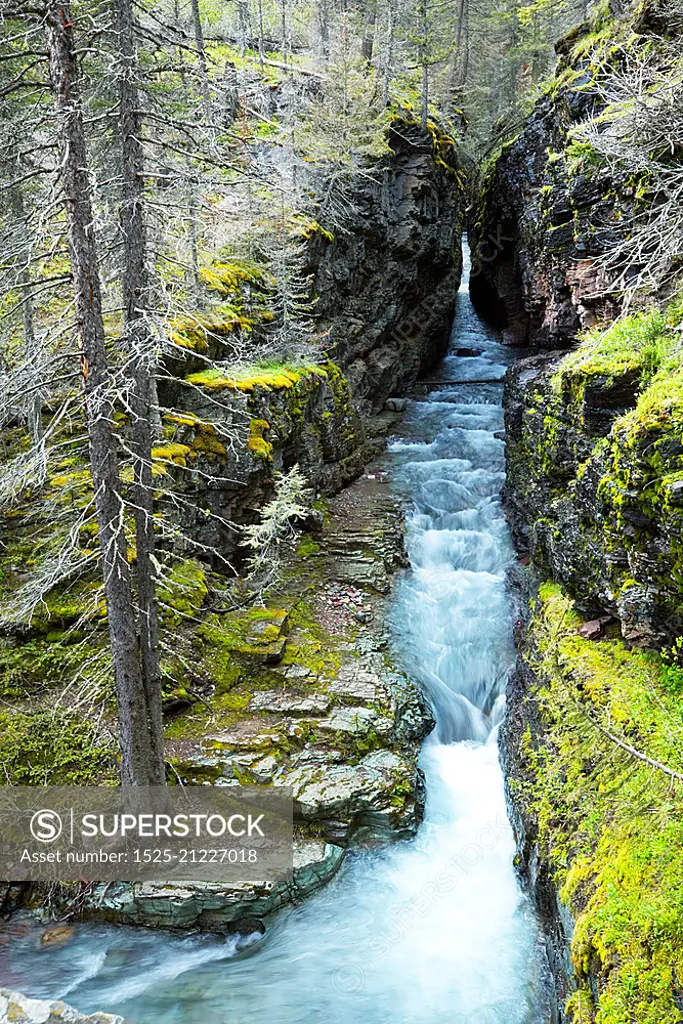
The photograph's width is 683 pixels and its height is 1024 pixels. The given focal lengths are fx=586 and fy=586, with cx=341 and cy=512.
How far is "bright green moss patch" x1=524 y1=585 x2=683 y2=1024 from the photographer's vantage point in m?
4.26

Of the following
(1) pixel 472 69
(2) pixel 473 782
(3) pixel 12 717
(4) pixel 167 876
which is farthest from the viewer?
(1) pixel 472 69

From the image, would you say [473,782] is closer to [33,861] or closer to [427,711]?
[427,711]

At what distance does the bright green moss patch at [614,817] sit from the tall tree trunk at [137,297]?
15.4 feet

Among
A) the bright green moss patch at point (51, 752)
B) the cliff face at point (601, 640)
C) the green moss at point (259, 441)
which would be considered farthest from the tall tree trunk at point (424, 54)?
the bright green moss patch at point (51, 752)

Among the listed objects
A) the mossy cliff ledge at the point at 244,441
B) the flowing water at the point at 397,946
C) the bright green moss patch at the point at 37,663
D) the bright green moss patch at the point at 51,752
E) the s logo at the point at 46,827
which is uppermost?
the mossy cliff ledge at the point at 244,441

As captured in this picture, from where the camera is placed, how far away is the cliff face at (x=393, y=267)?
1955 cm

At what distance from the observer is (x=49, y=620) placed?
8.50 metres

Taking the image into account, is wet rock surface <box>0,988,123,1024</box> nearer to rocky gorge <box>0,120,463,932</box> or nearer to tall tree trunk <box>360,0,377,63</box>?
rocky gorge <box>0,120,463,932</box>

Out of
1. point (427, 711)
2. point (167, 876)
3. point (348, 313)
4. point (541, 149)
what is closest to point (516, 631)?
point (427, 711)

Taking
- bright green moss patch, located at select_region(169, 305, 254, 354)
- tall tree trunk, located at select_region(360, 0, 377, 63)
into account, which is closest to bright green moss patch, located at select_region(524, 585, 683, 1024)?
bright green moss patch, located at select_region(169, 305, 254, 354)

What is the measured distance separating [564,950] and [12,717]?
7.12 meters

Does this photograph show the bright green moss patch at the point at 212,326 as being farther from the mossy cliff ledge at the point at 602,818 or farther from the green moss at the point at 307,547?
the mossy cliff ledge at the point at 602,818

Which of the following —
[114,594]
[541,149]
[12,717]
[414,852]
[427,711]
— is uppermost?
[541,149]

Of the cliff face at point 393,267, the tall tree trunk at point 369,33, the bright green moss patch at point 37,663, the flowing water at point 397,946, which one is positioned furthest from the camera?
the tall tree trunk at point 369,33
